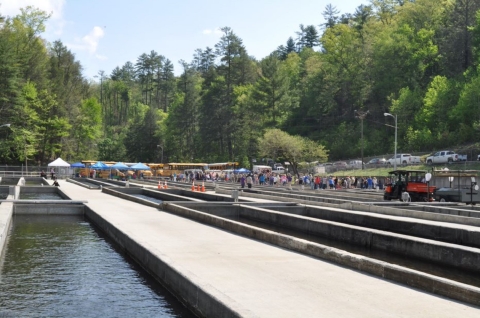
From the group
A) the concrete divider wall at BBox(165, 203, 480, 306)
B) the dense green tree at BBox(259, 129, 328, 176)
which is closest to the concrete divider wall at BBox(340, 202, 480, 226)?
the concrete divider wall at BBox(165, 203, 480, 306)

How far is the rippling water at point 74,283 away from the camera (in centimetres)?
1012

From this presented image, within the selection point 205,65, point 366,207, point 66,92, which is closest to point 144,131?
point 66,92

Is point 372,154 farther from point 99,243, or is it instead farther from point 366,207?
point 99,243

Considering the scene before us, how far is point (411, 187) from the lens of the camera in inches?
1296

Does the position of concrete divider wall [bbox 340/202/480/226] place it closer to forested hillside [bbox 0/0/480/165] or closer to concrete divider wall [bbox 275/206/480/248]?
concrete divider wall [bbox 275/206/480/248]

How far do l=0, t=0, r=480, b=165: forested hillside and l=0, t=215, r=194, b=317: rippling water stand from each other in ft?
211

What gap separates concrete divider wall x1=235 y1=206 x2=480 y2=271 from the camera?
45.4 ft

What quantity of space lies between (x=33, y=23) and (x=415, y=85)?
6208 centimetres

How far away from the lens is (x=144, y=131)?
11706cm

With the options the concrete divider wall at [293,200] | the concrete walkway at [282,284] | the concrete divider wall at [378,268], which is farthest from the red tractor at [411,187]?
the concrete walkway at [282,284]

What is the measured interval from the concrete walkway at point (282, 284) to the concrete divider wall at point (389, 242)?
370cm

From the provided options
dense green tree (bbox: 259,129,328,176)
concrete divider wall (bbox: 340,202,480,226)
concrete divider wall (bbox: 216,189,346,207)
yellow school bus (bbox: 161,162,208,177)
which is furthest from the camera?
yellow school bus (bbox: 161,162,208,177)

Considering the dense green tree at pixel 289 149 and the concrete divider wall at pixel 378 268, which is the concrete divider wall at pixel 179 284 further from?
the dense green tree at pixel 289 149

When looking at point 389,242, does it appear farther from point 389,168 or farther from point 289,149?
point 289,149
